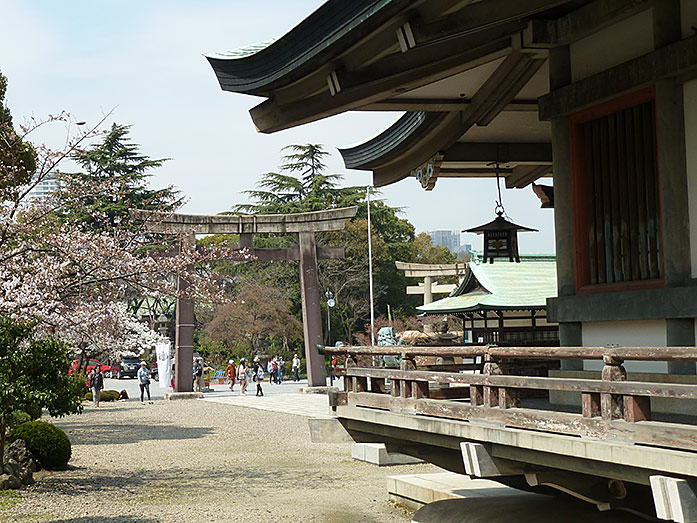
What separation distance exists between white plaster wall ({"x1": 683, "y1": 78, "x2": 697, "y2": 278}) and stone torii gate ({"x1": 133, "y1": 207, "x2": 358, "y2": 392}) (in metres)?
27.4

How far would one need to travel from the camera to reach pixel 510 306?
70.0 ft

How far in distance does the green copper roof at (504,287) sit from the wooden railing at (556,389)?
12354 millimetres

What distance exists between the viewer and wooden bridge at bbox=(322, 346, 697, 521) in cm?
552

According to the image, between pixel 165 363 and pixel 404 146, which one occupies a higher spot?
pixel 404 146

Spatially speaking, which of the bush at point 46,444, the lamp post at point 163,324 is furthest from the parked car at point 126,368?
the bush at point 46,444

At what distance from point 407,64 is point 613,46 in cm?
206

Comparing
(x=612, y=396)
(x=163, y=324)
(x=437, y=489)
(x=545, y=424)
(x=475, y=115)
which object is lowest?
(x=437, y=489)

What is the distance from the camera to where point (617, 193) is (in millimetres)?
8578

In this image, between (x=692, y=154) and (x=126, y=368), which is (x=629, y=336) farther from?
(x=126, y=368)

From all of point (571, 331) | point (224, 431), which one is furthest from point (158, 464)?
point (571, 331)

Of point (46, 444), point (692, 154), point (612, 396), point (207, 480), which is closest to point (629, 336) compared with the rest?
point (692, 154)

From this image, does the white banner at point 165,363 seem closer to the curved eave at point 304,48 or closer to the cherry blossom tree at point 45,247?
the cherry blossom tree at point 45,247

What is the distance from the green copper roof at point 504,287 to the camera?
21.6 metres

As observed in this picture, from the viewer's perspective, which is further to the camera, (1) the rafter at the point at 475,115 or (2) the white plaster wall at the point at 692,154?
(1) the rafter at the point at 475,115
